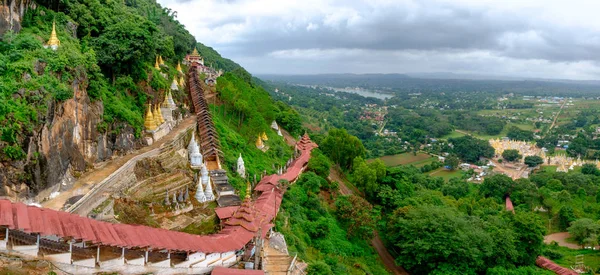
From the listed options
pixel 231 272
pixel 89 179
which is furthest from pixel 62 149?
pixel 231 272

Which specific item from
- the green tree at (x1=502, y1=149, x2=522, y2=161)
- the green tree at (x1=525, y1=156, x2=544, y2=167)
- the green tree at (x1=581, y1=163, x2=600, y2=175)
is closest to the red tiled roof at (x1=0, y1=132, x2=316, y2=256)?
the green tree at (x1=581, y1=163, x2=600, y2=175)

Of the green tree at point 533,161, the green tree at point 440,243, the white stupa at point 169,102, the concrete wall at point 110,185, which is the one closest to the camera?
the concrete wall at point 110,185

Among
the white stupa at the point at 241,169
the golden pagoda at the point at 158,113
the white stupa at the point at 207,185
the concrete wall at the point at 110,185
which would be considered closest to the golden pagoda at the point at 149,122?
the golden pagoda at the point at 158,113

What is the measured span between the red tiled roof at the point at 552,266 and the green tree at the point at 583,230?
322 inches

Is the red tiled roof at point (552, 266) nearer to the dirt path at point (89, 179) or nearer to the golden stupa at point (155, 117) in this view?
the dirt path at point (89, 179)

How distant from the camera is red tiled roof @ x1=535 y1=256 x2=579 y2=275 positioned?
35031 millimetres

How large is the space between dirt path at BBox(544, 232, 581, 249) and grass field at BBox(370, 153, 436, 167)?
44.1m

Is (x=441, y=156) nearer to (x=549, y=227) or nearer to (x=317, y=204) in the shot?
(x=549, y=227)

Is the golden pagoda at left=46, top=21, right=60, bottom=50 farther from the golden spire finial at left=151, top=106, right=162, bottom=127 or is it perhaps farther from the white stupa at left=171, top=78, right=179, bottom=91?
the white stupa at left=171, top=78, right=179, bottom=91

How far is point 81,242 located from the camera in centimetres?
1549

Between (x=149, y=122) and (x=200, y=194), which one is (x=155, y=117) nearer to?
(x=149, y=122)

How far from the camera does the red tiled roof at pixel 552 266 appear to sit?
1379 inches

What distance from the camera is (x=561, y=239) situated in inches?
1825

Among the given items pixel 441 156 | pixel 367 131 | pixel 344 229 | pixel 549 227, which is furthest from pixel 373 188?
pixel 367 131
